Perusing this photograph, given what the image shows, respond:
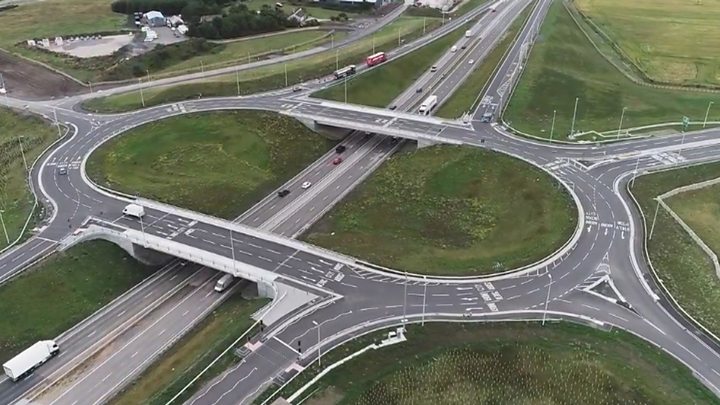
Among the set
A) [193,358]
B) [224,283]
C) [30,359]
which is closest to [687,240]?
[224,283]

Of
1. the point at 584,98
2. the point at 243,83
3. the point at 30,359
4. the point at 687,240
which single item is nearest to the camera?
the point at 30,359

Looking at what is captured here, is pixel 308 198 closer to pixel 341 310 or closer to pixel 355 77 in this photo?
pixel 341 310

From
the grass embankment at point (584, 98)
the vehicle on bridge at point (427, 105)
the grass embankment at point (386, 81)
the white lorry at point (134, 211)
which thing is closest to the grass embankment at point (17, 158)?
the white lorry at point (134, 211)

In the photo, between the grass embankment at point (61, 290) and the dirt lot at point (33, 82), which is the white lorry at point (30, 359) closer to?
the grass embankment at point (61, 290)

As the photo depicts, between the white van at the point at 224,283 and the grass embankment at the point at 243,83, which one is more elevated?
the grass embankment at the point at 243,83

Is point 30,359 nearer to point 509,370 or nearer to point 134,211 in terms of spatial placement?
point 134,211

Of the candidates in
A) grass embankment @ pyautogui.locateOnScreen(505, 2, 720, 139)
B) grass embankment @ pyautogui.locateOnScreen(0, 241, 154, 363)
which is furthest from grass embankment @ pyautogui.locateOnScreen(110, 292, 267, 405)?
grass embankment @ pyautogui.locateOnScreen(505, 2, 720, 139)
